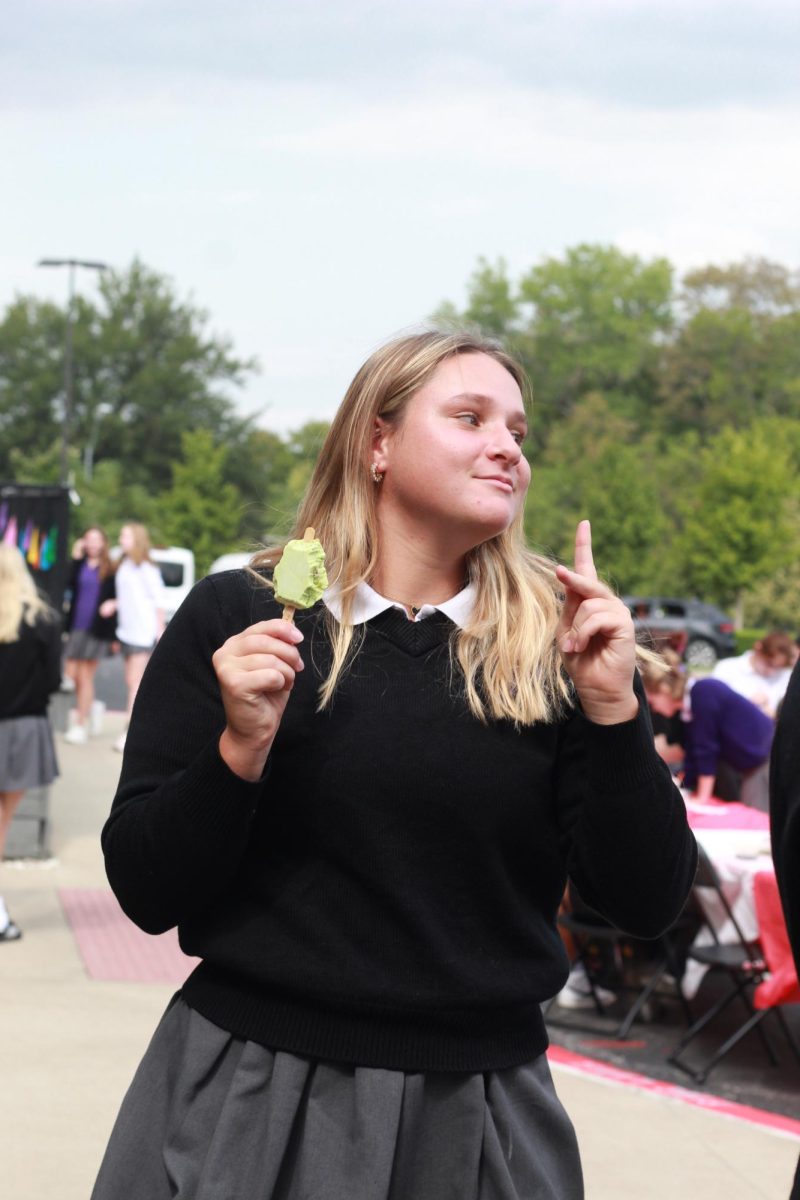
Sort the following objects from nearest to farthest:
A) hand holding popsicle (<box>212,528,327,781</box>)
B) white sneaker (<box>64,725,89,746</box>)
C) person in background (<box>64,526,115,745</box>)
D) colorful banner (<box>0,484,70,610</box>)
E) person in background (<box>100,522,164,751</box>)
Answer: hand holding popsicle (<box>212,528,327,781</box>)
colorful banner (<box>0,484,70,610</box>)
person in background (<box>100,522,164,751</box>)
white sneaker (<box>64,725,89,746</box>)
person in background (<box>64,526,115,745</box>)

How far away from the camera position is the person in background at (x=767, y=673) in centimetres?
1126

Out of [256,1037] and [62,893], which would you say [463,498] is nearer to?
[256,1037]

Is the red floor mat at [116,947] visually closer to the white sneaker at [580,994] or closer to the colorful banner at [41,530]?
the white sneaker at [580,994]

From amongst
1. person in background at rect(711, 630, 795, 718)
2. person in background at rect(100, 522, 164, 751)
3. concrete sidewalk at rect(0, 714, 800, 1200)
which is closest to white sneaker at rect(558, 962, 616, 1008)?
concrete sidewalk at rect(0, 714, 800, 1200)

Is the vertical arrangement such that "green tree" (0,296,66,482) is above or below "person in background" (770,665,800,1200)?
below

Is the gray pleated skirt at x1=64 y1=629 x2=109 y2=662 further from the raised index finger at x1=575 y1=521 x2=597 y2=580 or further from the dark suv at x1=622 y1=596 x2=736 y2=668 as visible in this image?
the dark suv at x1=622 y1=596 x2=736 y2=668

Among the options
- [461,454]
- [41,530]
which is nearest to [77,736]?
[41,530]

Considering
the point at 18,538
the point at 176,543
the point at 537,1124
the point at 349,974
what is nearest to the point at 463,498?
the point at 349,974

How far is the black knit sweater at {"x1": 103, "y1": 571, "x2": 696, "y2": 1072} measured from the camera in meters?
2.20

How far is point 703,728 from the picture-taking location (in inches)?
356

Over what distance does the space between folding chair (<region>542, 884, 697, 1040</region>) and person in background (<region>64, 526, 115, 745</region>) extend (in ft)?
29.1

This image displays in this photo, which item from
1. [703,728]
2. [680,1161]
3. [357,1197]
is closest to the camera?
[357,1197]

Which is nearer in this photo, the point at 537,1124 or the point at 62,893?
the point at 537,1124

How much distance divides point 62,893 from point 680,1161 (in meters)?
4.72
